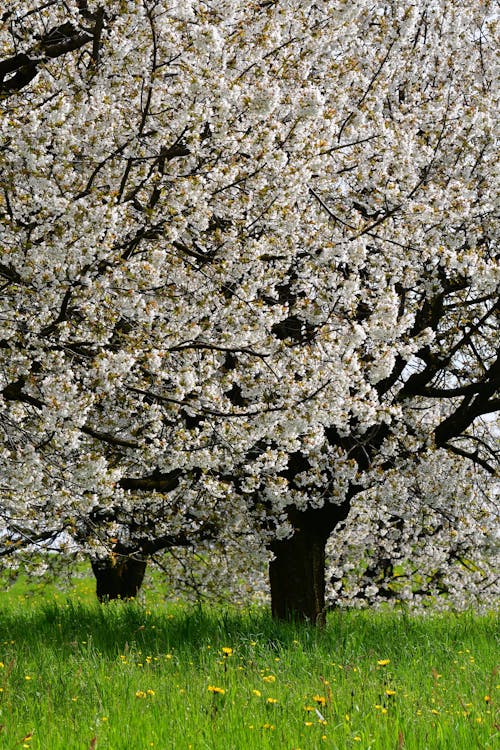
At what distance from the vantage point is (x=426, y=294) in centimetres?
1048

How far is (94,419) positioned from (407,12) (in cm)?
581

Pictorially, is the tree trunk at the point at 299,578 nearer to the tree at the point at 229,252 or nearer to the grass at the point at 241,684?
the tree at the point at 229,252

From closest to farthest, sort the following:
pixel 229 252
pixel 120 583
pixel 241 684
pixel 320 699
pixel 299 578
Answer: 1. pixel 320 699
2. pixel 241 684
3. pixel 229 252
4. pixel 299 578
5. pixel 120 583

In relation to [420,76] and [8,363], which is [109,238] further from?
[420,76]

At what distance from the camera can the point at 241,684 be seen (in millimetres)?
6566

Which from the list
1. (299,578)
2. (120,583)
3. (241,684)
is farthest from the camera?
(120,583)

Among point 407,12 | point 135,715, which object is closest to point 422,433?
point 407,12

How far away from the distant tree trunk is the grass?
592 millimetres

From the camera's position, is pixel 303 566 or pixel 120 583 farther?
pixel 120 583

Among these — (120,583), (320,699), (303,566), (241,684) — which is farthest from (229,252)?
(120,583)

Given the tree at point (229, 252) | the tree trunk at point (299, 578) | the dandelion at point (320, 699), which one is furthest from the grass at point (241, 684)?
the tree at point (229, 252)

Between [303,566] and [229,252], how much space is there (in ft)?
15.0

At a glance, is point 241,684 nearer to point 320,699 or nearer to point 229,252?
point 320,699

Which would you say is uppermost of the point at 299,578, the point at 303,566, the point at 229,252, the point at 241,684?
the point at 229,252
